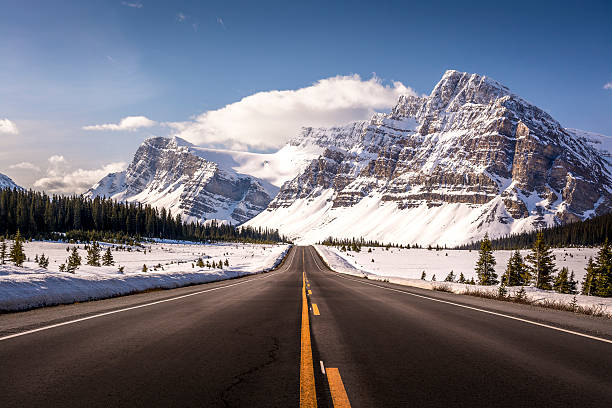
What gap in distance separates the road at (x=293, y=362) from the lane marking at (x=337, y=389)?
19 millimetres

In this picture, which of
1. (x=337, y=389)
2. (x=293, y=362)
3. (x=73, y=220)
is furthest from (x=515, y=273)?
(x=73, y=220)

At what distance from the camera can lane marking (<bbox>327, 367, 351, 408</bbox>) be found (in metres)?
3.58

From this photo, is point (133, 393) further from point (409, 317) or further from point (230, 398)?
point (409, 317)

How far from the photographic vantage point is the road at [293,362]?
376cm

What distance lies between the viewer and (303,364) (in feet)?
16.0

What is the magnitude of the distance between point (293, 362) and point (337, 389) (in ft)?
3.84

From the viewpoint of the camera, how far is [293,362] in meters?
5.02

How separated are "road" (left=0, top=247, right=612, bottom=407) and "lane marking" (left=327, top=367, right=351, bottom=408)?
2 cm

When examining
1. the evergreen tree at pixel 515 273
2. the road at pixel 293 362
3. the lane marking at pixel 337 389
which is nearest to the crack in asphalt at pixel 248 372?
the road at pixel 293 362

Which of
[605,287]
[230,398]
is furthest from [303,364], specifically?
[605,287]

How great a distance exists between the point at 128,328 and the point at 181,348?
2.20 meters

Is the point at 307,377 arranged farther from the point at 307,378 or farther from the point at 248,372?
the point at 248,372

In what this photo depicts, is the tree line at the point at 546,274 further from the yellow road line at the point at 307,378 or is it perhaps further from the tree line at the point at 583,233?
the tree line at the point at 583,233

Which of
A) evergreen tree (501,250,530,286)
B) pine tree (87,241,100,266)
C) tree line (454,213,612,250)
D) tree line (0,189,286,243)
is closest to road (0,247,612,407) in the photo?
pine tree (87,241,100,266)
